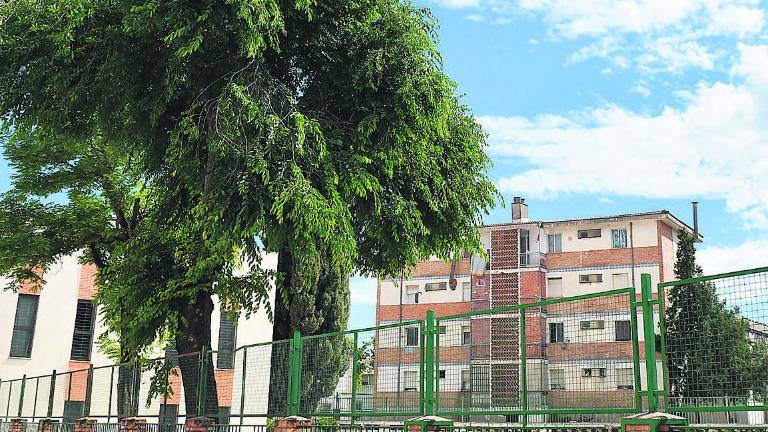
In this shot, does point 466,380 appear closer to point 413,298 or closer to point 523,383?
point 523,383

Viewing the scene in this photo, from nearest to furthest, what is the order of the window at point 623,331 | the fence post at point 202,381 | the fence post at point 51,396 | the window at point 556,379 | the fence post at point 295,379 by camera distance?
1. the window at point 623,331
2. the window at point 556,379
3. the fence post at point 295,379
4. the fence post at point 202,381
5. the fence post at point 51,396

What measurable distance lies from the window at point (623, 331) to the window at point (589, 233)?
5443 cm

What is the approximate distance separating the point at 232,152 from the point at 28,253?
12.4 meters

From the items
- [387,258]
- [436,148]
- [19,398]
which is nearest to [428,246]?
[387,258]

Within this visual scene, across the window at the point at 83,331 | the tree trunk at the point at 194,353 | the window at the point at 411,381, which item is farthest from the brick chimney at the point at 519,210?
the window at the point at 411,381

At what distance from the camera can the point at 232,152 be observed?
19.0 m

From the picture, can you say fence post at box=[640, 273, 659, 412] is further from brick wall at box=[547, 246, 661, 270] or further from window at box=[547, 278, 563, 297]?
window at box=[547, 278, 563, 297]

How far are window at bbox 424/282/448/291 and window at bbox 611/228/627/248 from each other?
47.0 ft

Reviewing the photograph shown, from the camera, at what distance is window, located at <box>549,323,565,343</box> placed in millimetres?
11859

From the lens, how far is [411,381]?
1404 centimetres

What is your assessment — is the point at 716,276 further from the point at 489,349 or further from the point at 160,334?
the point at 160,334

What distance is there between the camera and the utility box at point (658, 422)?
996 cm

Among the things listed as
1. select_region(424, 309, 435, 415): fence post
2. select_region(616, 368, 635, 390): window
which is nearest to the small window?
select_region(424, 309, 435, 415): fence post

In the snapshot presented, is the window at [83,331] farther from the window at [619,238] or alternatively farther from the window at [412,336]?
the window at [619,238]
